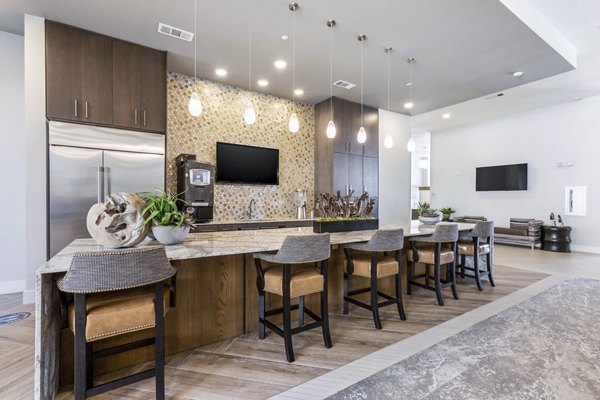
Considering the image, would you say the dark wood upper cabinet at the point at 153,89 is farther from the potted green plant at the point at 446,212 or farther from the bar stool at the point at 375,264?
the potted green plant at the point at 446,212

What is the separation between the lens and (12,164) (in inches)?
145

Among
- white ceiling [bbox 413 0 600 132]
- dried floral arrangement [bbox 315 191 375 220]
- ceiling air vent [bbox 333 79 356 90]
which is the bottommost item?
dried floral arrangement [bbox 315 191 375 220]

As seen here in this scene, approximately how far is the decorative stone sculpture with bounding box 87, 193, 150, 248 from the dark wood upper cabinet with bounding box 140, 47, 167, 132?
2.23 meters

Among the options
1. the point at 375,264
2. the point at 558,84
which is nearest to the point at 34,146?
the point at 375,264

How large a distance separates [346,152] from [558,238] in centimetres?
564

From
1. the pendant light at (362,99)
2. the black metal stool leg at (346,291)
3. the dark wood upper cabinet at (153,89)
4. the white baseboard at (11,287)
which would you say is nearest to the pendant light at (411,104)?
the pendant light at (362,99)

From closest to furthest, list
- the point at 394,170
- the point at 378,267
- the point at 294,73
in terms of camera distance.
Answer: the point at 378,267 < the point at 294,73 < the point at 394,170

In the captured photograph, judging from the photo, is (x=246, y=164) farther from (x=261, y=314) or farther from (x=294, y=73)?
(x=261, y=314)

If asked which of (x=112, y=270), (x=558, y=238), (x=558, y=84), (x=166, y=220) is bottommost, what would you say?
(x=558, y=238)

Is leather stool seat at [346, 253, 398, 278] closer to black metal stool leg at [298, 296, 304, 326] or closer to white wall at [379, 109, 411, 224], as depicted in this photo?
black metal stool leg at [298, 296, 304, 326]

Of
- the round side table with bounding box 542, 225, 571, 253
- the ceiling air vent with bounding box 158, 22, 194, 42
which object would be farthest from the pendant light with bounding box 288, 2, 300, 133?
the round side table with bounding box 542, 225, 571, 253

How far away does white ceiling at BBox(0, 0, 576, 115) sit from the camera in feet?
9.61

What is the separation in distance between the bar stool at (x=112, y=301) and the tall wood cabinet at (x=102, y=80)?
8.77 feet

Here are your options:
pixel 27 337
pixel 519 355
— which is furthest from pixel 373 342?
pixel 27 337
